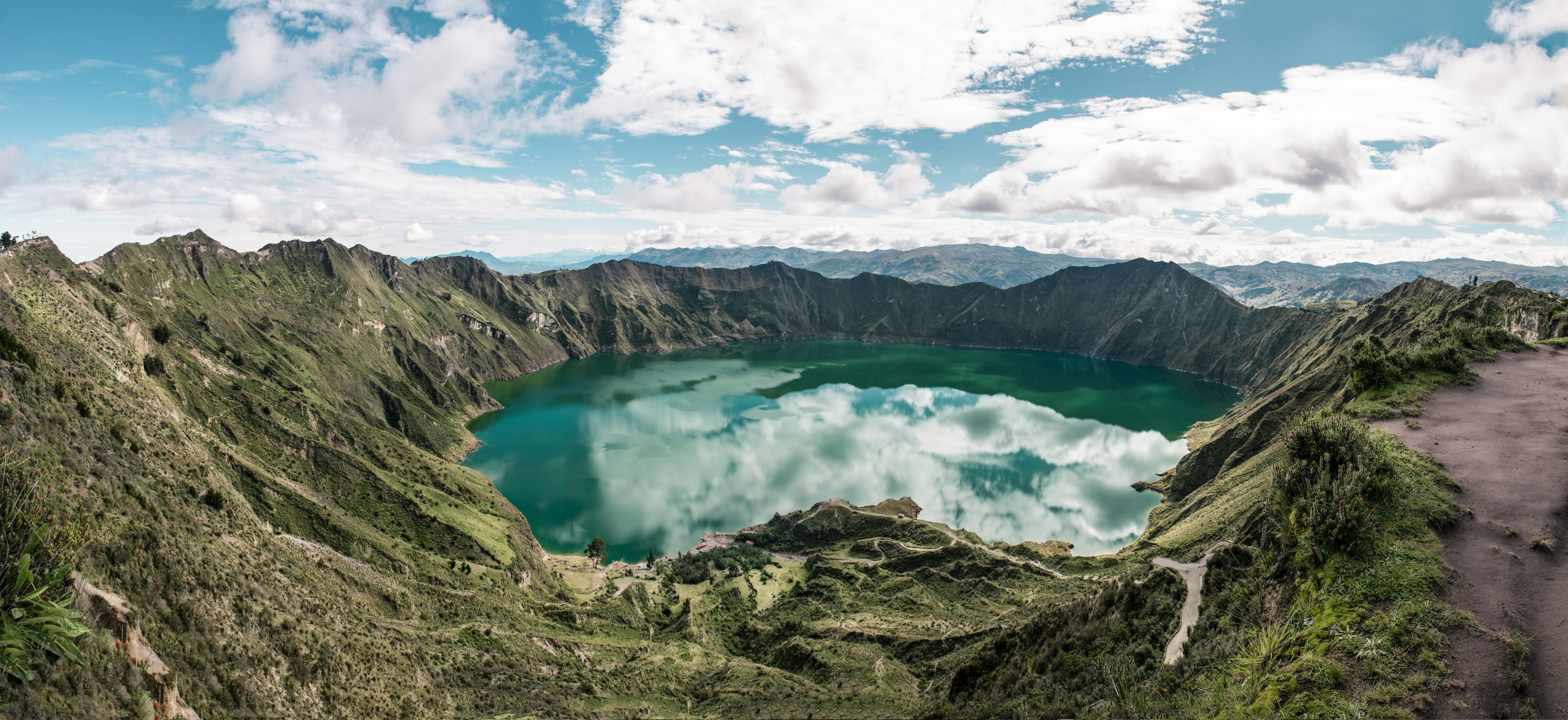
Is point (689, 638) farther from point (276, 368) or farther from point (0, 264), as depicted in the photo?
point (276, 368)

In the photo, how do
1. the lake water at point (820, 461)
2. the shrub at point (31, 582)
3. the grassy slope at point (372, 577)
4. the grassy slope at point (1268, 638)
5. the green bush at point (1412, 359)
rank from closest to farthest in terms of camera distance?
the grassy slope at point (1268, 638)
the shrub at point (31, 582)
the grassy slope at point (372, 577)
the green bush at point (1412, 359)
the lake water at point (820, 461)

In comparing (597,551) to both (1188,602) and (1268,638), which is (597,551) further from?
(1268,638)

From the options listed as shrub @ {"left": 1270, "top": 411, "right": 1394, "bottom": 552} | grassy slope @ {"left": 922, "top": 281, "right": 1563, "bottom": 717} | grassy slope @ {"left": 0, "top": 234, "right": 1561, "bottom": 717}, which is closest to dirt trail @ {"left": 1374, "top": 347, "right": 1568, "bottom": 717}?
grassy slope @ {"left": 922, "top": 281, "right": 1563, "bottom": 717}

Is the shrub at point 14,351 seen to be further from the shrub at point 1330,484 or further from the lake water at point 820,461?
the lake water at point 820,461

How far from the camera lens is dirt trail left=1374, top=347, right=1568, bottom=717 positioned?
1520 cm

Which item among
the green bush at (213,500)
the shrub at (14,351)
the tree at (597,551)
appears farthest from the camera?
the tree at (597,551)

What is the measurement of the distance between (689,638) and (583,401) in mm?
140154

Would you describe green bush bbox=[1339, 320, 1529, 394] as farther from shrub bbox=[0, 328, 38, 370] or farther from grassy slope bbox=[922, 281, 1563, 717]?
shrub bbox=[0, 328, 38, 370]

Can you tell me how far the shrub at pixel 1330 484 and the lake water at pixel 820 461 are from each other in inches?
2748

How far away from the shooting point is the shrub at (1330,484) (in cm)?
2047

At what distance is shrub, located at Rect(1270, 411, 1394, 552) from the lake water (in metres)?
69.8

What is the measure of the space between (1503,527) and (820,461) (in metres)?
110

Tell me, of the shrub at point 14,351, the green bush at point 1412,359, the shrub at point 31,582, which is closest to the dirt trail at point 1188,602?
the green bush at point 1412,359

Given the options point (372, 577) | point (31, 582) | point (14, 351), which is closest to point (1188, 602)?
point (31, 582)
